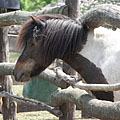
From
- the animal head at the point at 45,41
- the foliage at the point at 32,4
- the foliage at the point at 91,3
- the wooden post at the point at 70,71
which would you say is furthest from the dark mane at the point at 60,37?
the foliage at the point at 32,4

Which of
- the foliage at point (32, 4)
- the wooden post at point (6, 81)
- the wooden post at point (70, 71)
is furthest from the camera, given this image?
the foliage at point (32, 4)

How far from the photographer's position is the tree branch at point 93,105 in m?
2.53

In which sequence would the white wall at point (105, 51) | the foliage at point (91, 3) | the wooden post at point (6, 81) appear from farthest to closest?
the foliage at point (91, 3), the wooden post at point (6, 81), the white wall at point (105, 51)

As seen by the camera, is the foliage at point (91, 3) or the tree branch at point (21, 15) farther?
the foliage at point (91, 3)

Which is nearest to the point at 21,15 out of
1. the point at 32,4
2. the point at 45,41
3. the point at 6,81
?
the point at 6,81

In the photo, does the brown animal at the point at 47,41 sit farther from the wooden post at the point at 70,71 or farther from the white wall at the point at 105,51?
the wooden post at the point at 70,71

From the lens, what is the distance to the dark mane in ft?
10.8

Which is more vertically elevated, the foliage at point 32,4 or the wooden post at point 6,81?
the wooden post at point 6,81

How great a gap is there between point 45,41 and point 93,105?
33.1 inches

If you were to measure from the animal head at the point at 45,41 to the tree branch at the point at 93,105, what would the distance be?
34 cm

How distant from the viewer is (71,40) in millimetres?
3293

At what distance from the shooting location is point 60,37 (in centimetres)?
330

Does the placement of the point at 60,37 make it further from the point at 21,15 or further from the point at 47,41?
the point at 21,15

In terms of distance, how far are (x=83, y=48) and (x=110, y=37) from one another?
0.25 metres
